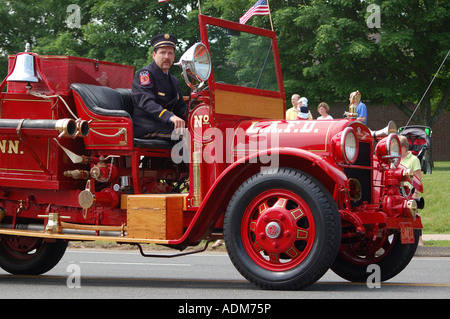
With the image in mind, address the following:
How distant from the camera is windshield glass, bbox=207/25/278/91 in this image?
7746 millimetres

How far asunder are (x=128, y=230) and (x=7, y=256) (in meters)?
2.00

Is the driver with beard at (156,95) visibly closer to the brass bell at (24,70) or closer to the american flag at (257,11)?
the american flag at (257,11)

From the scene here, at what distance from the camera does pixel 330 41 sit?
28.9 metres

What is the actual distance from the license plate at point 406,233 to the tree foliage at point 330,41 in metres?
19.9

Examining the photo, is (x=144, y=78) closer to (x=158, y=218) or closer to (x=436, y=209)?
(x=158, y=218)

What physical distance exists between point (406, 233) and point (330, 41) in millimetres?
22360

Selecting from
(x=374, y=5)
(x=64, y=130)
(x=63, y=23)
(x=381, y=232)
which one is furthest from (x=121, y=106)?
(x=63, y=23)

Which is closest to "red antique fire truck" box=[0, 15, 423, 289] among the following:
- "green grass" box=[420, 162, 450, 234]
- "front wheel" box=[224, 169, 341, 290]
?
"front wheel" box=[224, 169, 341, 290]

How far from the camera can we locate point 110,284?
8.16 metres

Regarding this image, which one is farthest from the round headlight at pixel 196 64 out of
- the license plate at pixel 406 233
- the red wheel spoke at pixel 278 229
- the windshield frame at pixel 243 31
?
the license plate at pixel 406 233

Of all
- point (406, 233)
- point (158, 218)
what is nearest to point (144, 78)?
point (158, 218)

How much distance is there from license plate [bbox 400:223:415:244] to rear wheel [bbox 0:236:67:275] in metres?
3.70

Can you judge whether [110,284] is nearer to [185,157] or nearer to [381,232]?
[185,157]

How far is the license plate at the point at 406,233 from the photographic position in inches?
279
